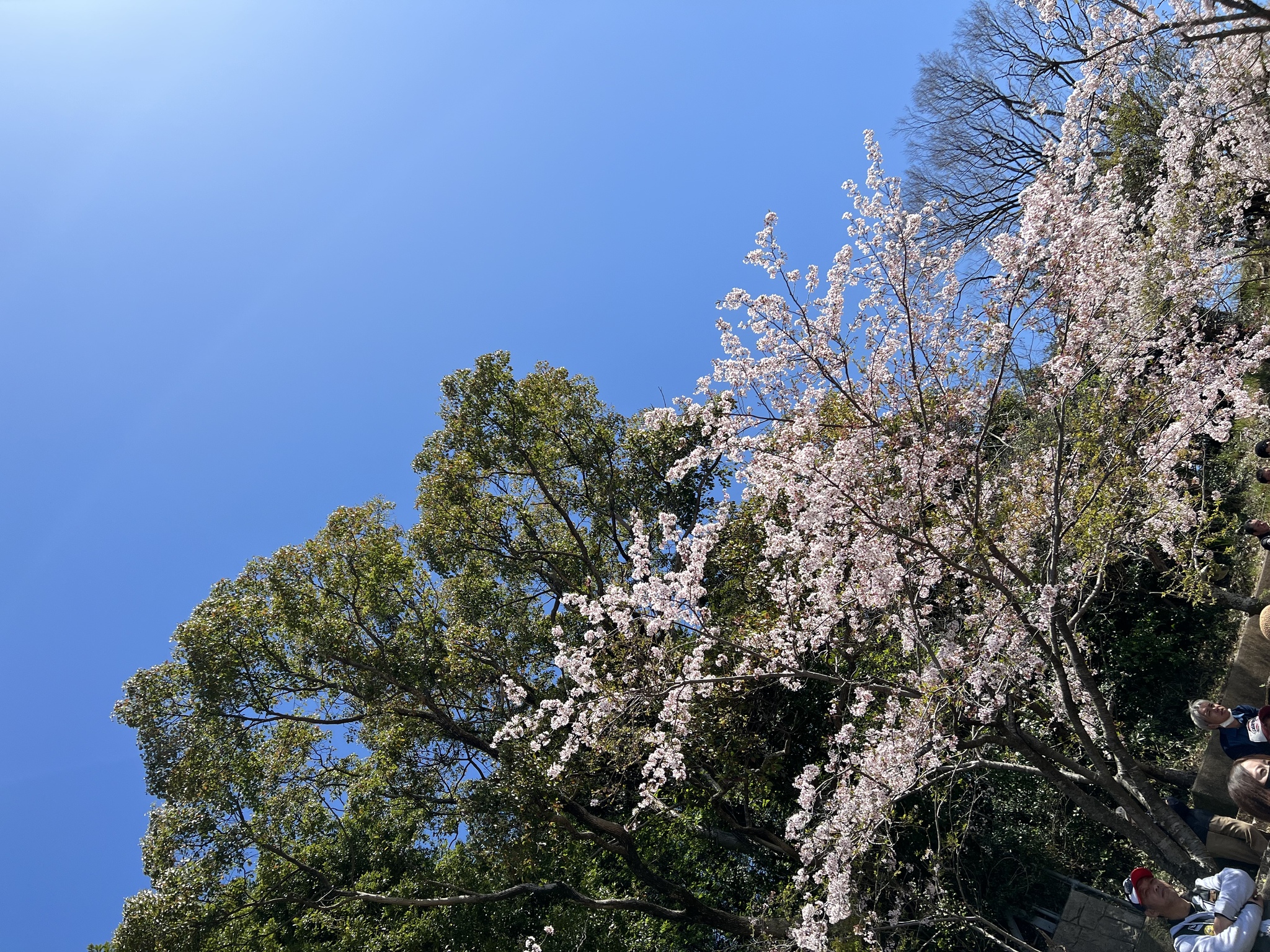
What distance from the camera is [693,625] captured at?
5797 millimetres

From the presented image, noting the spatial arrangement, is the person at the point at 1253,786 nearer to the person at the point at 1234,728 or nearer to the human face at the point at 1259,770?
the human face at the point at 1259,770

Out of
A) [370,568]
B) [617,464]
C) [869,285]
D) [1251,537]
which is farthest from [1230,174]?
[370,568]

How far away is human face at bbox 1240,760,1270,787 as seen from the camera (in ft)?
13.8

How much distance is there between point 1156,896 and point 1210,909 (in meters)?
0.22

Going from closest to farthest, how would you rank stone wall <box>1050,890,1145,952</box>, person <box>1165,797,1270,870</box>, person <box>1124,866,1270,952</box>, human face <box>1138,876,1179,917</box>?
person <box>1124,866,1270,952</box> < human face <box>1138,876,1179,917</box> < person <box>1165,797,1270,870</box> < stone wall <box>1050,890,1145,952</box>

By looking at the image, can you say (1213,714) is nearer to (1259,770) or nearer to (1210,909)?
(1259,770)

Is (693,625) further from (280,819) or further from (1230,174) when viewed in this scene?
(1230,174)

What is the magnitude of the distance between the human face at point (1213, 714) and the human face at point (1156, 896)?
1.24 meters

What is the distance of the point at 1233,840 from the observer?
507cm

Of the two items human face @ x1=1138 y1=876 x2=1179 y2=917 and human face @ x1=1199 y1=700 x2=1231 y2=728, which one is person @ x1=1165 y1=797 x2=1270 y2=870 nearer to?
human face @ x1=1199 y1=700 x2=1231 y2=728

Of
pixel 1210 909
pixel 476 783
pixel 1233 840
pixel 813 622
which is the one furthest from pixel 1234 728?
pixel 476 783

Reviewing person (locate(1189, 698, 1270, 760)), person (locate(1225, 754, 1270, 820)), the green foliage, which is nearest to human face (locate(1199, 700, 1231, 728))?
person (locate(1189, 698, 1270, 760))

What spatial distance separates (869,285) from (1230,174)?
4.21 m

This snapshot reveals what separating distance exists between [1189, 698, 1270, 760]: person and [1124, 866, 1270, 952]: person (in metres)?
0.97
